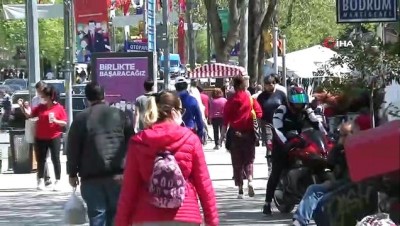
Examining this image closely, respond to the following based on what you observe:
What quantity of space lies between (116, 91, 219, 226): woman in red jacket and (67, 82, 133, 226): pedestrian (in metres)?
1.92

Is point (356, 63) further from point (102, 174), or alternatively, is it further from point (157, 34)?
point (157, 34)

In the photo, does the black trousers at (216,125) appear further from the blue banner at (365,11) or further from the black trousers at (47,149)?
the blue banner at (365,11)

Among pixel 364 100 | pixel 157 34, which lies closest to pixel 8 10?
pixel 157 34

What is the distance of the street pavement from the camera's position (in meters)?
13.6

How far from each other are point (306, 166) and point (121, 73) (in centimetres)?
602

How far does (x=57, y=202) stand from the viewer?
635 inches

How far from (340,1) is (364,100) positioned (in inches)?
108

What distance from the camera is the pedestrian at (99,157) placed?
30.3 feet

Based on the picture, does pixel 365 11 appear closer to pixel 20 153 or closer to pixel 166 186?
pixel 166 186

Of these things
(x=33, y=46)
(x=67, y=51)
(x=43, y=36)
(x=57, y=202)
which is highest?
(x=43, y=36)

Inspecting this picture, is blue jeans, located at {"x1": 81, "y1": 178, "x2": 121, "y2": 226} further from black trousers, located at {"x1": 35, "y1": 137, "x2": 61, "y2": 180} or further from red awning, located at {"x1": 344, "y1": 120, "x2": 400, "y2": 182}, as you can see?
black trousers, located at {"x1": 35, "y1": 137, "x2": 61, "y2": 180}

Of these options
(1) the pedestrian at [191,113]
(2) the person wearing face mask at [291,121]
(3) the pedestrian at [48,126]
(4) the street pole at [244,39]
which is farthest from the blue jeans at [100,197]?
(4) the street pole at [244,39]

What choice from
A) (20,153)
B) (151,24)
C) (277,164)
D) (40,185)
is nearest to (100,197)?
Result: (277,164)

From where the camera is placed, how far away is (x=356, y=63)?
9789 mm
